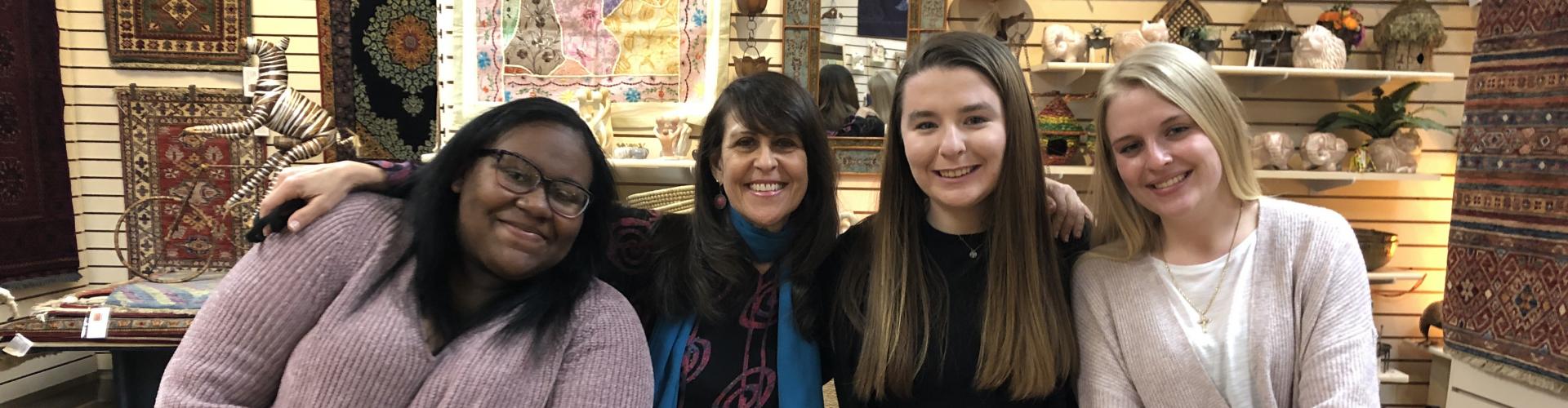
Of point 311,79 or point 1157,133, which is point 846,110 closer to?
point 1157,133

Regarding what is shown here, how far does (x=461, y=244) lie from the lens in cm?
151

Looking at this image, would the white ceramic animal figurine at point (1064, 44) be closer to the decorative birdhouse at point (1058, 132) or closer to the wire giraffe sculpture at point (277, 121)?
the decorative birdhouse at point (1058, 132)

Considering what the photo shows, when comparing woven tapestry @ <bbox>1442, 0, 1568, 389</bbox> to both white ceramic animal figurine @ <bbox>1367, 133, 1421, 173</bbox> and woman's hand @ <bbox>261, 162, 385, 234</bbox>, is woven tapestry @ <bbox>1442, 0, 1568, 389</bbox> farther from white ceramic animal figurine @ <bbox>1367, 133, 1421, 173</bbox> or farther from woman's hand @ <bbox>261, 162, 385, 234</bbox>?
woman's hand @ <bbox>261, 162, 385, 234</bbox>

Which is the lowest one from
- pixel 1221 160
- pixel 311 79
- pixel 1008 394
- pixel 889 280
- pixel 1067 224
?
pixel 1008 394

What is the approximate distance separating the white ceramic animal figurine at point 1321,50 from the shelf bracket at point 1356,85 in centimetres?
26

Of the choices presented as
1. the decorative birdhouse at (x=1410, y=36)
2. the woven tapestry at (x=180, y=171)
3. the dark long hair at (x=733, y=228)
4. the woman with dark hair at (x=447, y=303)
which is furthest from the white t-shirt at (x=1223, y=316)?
the woven tapestry at (x=180, y=171)

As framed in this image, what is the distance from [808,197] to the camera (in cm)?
178

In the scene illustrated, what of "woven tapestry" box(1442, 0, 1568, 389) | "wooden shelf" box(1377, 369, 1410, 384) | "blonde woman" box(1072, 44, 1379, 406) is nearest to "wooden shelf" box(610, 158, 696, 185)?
"blonde woman" box(1072, 44, 1379, 406)

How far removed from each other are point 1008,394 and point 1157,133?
601 mm

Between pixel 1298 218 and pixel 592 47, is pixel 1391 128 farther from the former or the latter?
pixel 592 47

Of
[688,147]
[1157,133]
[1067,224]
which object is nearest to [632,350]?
[1067,224]

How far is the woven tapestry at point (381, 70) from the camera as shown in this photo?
389 cm

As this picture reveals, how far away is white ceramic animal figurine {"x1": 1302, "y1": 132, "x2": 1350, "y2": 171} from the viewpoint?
3.56 meters

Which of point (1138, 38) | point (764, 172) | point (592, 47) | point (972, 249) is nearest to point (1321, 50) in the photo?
point (1138, 38)
